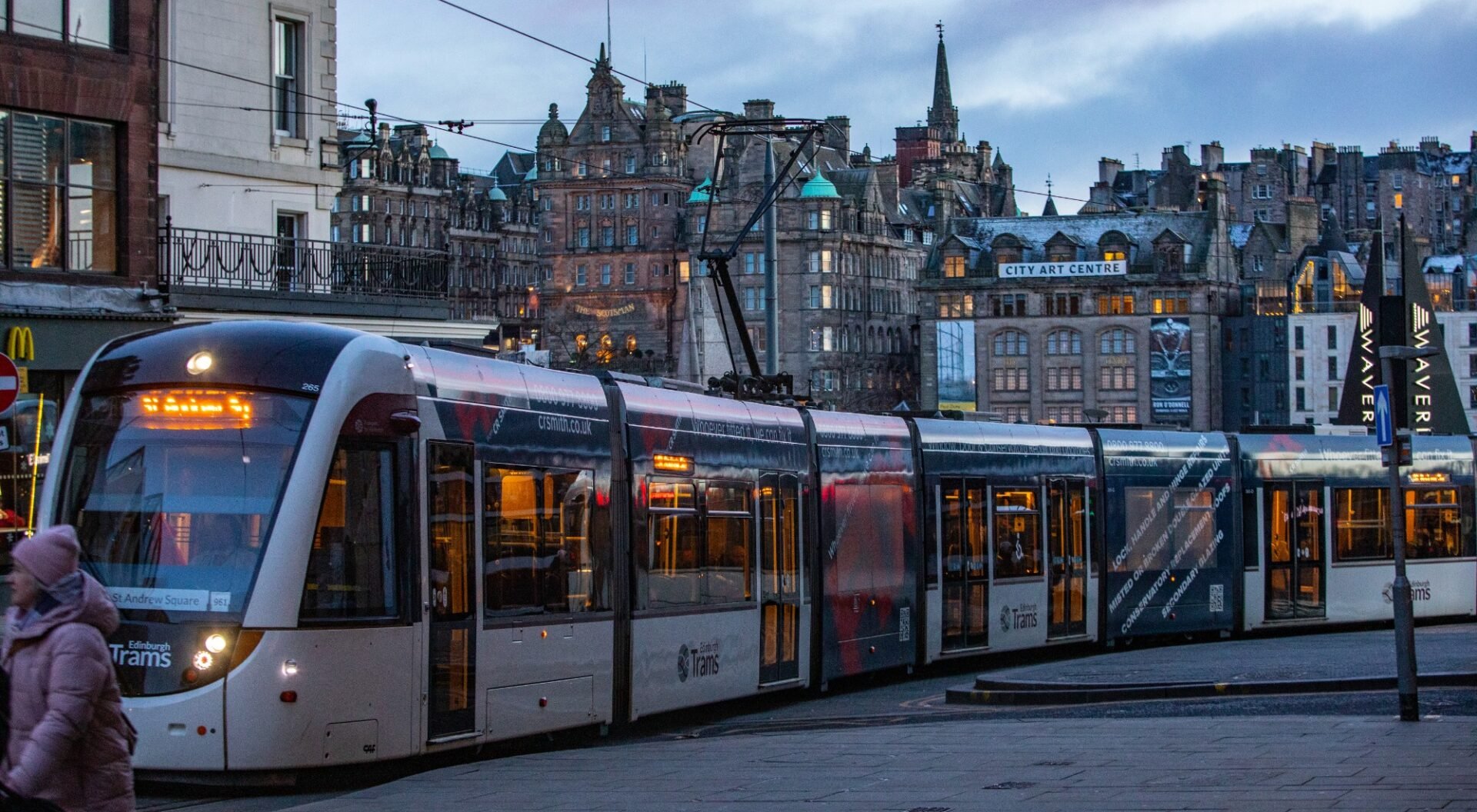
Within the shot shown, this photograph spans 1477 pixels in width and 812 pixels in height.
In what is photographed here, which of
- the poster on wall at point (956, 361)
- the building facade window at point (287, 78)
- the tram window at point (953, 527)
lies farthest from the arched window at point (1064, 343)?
the tram window at point (953, 527)

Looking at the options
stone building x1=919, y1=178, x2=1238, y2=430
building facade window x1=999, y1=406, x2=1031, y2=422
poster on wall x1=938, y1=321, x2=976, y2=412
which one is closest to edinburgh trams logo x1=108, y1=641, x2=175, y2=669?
stone building x1=919, y1=178, x2=1238, y2=430

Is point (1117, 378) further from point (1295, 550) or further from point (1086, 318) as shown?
point (1295, 550)

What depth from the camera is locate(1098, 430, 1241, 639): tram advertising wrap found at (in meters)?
28.7

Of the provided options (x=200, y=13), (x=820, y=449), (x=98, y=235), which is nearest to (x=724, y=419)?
(x=820, y=449)

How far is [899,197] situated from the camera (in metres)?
163

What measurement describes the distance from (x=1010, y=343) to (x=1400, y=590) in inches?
5077

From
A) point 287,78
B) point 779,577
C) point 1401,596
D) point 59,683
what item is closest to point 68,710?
point 59,683

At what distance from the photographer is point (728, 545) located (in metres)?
19.7

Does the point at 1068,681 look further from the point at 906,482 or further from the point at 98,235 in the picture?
the point at 98,235

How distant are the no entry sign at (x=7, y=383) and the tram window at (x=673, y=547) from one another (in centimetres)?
533

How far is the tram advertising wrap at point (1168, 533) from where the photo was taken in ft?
94.3

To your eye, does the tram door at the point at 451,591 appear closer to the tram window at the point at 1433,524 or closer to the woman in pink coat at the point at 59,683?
the woman in pink coat at the point at 59,683

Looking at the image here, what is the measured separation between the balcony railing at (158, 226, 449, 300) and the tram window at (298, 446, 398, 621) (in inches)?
523

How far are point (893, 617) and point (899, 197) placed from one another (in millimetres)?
141050
